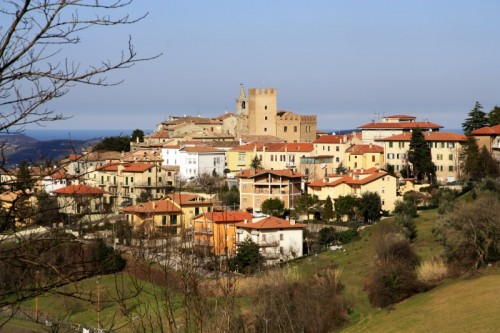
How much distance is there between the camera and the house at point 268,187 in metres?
45.3

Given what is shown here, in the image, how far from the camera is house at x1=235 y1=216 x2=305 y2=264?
119ft

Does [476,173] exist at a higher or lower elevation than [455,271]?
higher

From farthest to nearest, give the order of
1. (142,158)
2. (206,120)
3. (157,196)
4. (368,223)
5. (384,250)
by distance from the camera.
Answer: (206,120) < (142,158) < (157,196) < (368,223) < (384,250)

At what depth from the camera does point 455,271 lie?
29.7 m

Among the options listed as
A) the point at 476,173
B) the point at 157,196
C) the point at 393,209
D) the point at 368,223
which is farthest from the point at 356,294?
the point at 157,196

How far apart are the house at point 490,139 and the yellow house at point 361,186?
740 cm

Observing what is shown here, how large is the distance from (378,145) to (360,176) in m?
8.52

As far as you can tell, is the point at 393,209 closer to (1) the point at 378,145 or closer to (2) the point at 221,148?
(1) the point at 378,145

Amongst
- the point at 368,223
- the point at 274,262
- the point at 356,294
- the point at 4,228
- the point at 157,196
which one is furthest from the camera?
the point at 157,196

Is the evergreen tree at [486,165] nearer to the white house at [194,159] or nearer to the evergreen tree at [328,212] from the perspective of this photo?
the evergreen tree at [328,212]

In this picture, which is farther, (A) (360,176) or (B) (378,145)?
(B) (378,145)

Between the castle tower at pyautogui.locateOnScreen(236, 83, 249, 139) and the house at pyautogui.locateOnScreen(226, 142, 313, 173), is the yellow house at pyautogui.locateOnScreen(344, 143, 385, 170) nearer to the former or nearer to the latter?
the house at pyautogui.locateOnScreen(226, 142, 313, 173)

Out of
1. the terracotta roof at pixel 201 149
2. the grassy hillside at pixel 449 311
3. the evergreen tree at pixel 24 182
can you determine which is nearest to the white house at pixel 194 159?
the terracotta roof at pixel 201 149

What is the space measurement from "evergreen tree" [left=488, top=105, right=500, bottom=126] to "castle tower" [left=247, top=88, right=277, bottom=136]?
16.3 meters
